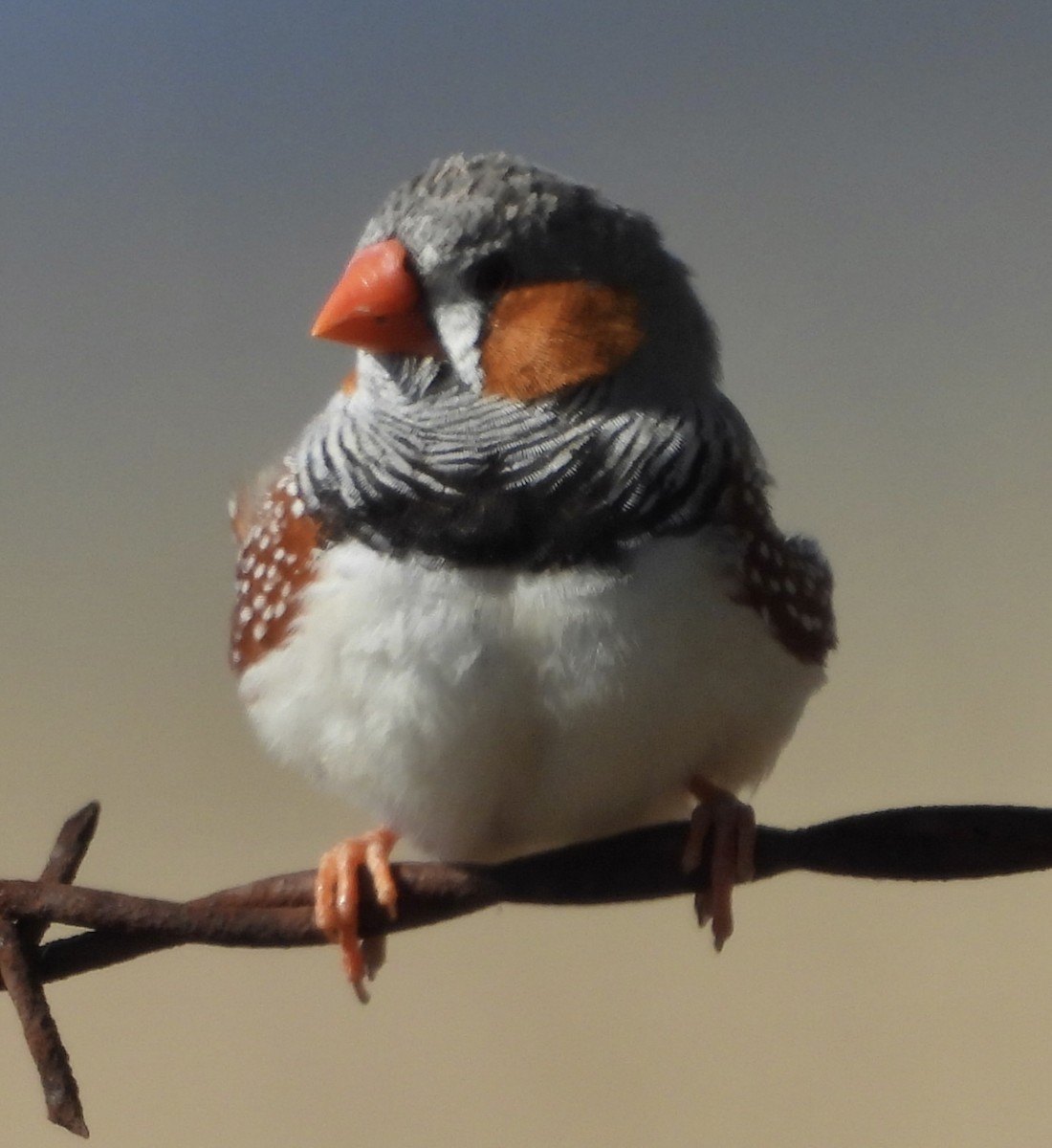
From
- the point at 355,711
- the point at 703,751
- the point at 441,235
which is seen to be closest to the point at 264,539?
the point at 355,711

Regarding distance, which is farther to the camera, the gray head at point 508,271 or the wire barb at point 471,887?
the gray head at point 508,271

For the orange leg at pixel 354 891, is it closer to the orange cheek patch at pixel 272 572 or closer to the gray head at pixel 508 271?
the orange cheek patch at pixel 272 572

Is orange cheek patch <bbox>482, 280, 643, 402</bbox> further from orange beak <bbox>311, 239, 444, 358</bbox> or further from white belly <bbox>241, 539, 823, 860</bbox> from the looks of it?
white belly <bbox>241, 539, 823, 860</bbox>

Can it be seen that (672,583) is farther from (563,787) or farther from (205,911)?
(205,911)

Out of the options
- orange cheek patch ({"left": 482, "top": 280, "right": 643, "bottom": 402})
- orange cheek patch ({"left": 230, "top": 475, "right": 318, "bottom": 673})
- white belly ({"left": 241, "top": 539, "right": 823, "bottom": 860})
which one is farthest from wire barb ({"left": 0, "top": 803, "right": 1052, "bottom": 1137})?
orange cheek patch ({"left": 482, "top": 280, "right": 643, "bottom": 402})

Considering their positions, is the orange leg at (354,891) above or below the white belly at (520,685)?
below

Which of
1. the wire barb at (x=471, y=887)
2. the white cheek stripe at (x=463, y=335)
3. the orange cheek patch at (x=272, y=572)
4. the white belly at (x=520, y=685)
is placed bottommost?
the wire barb at (x=471, y=887)

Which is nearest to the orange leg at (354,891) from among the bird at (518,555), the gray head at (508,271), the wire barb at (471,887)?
the bird at (518,555)
